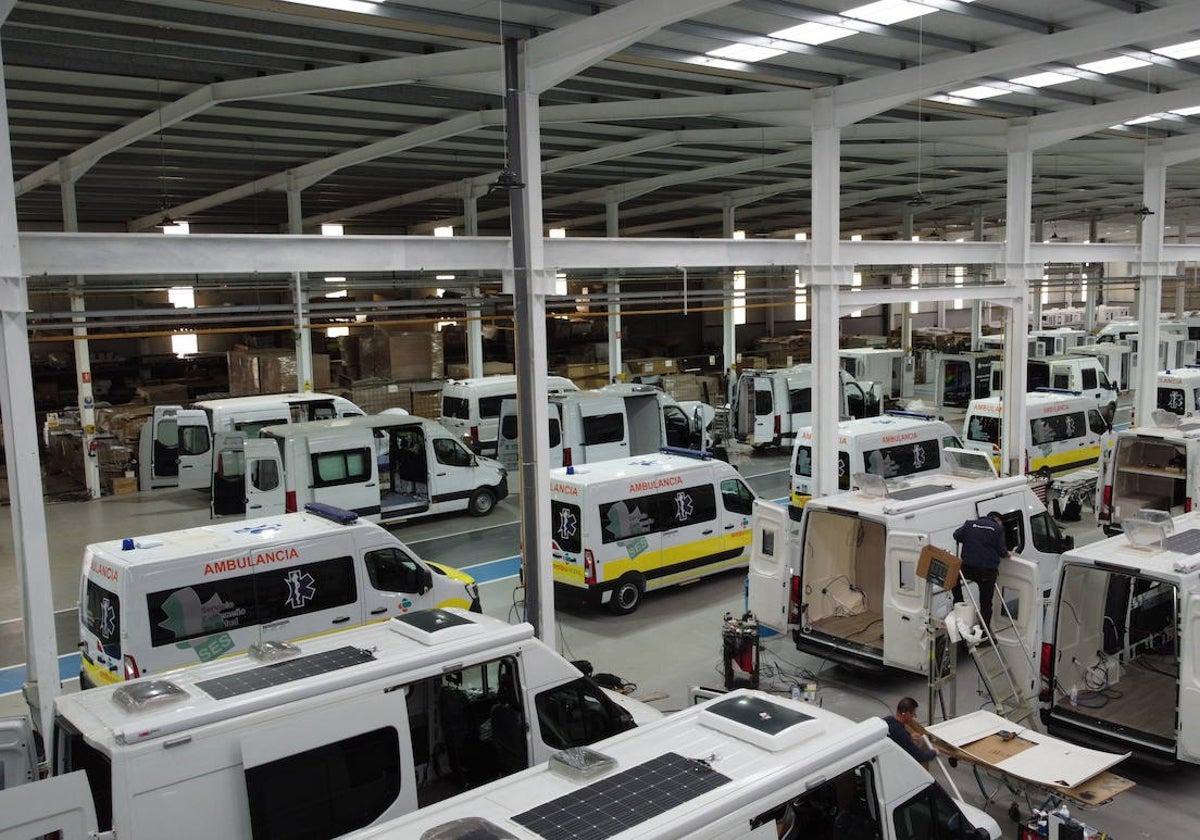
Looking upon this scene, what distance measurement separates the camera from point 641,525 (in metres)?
12.7

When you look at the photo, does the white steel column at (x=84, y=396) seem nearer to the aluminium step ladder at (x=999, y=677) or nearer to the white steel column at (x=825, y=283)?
the white steel column at (x=825, y=283)

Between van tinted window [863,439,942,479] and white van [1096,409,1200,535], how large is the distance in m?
2.59

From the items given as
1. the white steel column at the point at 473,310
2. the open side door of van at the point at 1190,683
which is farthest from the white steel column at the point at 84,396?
the open side door of van at the point at 1190,683

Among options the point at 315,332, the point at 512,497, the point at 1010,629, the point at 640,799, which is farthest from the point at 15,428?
the point at 315,332

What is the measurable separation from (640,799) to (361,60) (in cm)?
1029

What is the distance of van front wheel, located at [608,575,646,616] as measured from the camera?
41.2ft

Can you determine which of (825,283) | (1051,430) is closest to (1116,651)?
(825,283)

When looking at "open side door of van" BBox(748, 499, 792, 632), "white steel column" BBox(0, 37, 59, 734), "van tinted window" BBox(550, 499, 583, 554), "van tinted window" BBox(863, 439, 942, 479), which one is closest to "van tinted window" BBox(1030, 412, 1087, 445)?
"van tinted window" BBox(863, 439, 942, 479)

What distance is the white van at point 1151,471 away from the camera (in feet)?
46.5

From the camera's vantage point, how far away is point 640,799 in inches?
195

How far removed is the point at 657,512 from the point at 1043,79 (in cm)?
816

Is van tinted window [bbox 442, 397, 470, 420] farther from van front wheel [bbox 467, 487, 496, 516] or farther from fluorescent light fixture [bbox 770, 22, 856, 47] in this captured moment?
fluorescent light fixture [bbox 770, 22, 856, 47]

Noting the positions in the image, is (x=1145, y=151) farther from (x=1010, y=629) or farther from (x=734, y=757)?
(x=734, y=757)

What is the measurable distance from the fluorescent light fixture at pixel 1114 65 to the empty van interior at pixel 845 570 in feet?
24.0
